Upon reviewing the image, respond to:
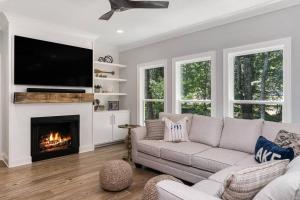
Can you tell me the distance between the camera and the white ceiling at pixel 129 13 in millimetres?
3139

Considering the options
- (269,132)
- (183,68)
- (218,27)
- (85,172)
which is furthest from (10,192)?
(218,27)

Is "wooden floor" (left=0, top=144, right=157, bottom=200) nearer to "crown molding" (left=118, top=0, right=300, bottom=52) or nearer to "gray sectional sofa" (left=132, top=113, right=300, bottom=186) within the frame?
"gray sectional sofa" (left=132, top=113, right=300, bottom=186)

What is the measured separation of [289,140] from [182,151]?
1257mm

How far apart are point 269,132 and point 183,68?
2368 mm

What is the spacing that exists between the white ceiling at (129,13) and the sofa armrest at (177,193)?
2.71 metres

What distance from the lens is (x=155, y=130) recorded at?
3605 mm

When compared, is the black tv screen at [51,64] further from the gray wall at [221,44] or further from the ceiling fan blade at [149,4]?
the ceiling fan blade at [149,4]

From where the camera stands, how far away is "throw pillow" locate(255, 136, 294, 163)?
194 centimetres

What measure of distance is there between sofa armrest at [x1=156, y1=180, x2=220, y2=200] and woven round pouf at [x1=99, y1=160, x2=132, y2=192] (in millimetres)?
1470

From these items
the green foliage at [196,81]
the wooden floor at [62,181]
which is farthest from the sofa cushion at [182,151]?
the green foliage at [196,81]

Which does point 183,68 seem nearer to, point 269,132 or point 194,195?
point 269,132

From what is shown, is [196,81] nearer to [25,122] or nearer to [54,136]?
[54,136]

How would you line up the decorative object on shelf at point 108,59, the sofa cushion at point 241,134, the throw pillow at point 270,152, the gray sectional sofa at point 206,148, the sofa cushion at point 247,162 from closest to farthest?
1. the throw pillow at point 270,152
2. the sofa cushion at point 247,162
3. the gray sectional sofa at point 206,148
4. the sofa cushion at point 241,134
5. the decorative object on shelf at point 108,59

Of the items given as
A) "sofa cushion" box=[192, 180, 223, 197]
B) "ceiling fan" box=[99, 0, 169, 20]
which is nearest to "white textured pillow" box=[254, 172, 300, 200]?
"sofa cushion" box=[192, 180, 223, 197]
